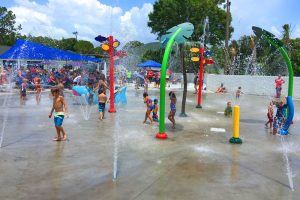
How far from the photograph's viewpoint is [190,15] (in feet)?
152

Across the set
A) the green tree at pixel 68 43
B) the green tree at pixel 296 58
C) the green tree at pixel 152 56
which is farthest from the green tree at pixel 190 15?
the green tree at pixel 68 43

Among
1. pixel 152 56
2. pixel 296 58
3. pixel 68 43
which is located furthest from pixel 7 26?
pixel 296 58

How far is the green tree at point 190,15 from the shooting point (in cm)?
4606

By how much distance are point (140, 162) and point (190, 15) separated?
133ft

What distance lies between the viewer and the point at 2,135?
1052 cm

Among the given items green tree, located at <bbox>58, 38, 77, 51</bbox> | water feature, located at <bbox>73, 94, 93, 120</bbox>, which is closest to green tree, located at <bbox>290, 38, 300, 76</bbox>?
water feature, located at <bbox>73, 94, 93, 120</bbox>

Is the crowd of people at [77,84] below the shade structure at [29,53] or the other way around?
below

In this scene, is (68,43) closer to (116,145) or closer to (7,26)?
(7,26)

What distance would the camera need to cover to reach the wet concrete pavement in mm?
6230

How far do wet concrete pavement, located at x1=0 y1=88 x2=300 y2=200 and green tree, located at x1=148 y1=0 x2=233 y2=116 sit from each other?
35074 millimetres

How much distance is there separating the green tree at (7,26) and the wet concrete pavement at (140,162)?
6529 centimetres

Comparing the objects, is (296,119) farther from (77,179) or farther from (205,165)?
(77,179)

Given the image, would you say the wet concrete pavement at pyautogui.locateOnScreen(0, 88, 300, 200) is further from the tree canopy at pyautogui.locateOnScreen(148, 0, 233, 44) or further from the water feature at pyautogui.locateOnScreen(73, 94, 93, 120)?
the tree canopy at pyautogui.locateOnScreen(148, 0, 233, 44)

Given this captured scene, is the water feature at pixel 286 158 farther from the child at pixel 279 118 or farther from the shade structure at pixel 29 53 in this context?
the shade structure at pixel 29 53
